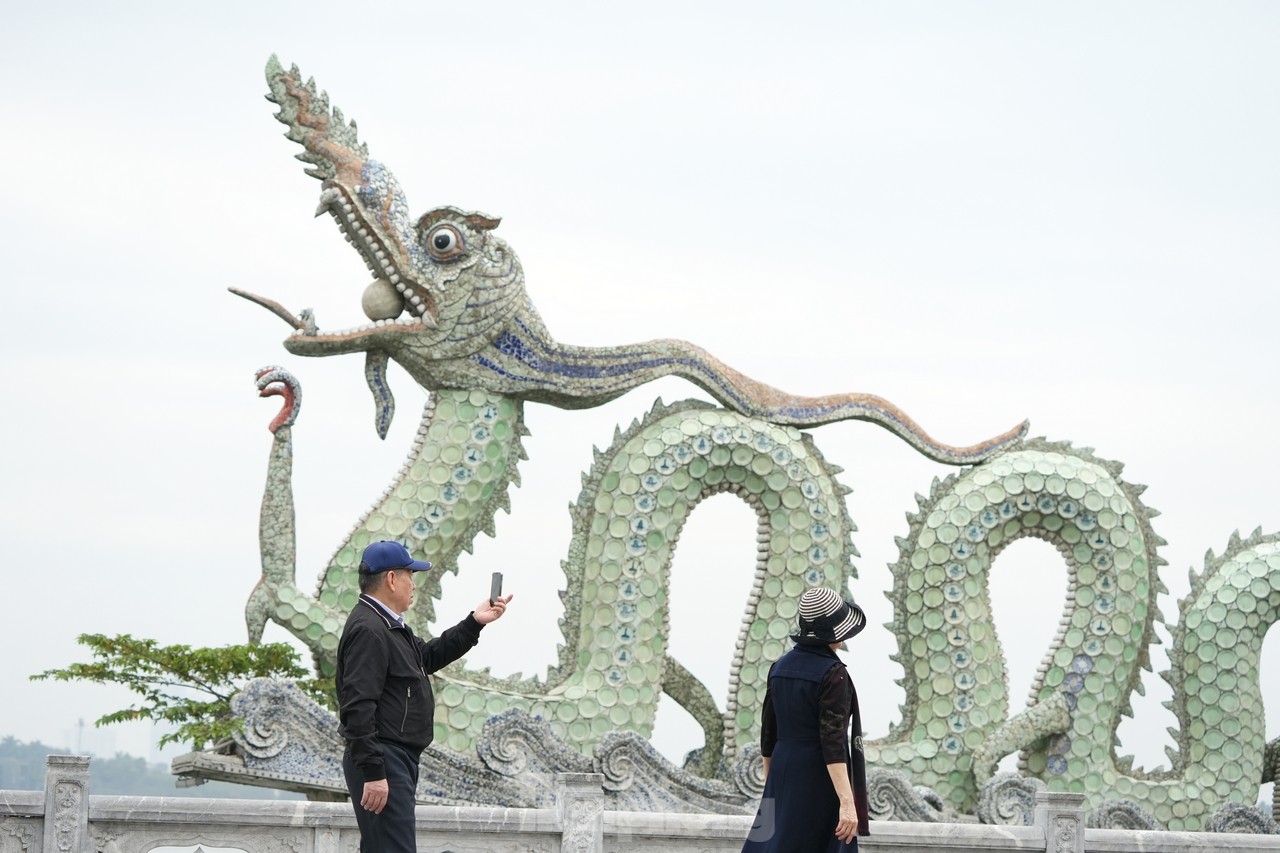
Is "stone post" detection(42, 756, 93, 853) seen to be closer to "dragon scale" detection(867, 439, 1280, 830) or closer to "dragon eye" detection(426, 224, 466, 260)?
"dragon eye" detection(426, 224, 466, 260)

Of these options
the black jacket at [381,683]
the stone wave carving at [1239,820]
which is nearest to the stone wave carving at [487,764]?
the stone wave carving at [1239,820]

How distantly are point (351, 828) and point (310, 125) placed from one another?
4.77m

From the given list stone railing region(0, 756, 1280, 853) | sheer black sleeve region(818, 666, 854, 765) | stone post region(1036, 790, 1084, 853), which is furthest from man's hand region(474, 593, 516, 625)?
stone post region(1036, 790, 1084, 853)

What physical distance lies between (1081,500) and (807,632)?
607cm

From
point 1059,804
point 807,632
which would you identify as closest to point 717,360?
point 1059,804

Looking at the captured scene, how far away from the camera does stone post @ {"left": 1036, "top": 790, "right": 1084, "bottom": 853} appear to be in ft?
27.1

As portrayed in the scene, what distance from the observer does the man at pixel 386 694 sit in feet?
16.7

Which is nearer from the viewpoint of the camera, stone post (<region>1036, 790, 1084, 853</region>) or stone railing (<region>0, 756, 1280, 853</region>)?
stone railing (<region>0, 756, 1280, 853</region>)

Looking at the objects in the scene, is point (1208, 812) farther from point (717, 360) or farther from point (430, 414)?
point (430, 414)

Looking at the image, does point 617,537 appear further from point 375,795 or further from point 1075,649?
point 375,795

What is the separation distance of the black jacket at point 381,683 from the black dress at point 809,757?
107cm

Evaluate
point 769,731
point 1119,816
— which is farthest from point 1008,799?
point 769,731

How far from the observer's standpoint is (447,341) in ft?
35.6

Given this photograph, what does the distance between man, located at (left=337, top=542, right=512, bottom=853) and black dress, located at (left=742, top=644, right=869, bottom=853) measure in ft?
3.33
